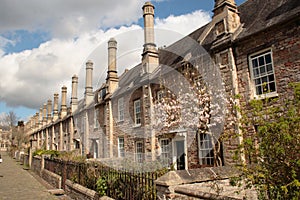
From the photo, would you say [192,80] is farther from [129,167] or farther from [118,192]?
[118,192]

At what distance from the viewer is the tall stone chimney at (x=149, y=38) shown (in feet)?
52.3

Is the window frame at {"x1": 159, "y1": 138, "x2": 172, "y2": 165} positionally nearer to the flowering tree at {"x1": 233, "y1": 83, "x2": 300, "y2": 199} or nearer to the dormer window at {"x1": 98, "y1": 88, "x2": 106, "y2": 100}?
the dormer window at {"x1": 98, "y1": 88, "x2": 106, "y2": 100}

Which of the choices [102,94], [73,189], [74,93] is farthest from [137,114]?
[74,93]

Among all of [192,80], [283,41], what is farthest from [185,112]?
[283,41]

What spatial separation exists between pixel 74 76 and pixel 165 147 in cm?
1947

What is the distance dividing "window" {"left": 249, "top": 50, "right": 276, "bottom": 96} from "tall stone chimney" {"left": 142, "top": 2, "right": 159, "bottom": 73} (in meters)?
7.56

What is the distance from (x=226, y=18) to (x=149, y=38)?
21.5 ft

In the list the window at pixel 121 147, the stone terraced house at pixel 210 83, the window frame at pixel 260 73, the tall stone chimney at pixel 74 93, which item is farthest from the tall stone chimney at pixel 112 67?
the window frame at pixel 260 73

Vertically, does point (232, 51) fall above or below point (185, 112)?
above

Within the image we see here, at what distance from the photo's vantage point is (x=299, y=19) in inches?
310

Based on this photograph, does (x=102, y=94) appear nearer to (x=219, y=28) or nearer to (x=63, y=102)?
(x=219, y=28)

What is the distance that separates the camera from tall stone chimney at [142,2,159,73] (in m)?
16.0

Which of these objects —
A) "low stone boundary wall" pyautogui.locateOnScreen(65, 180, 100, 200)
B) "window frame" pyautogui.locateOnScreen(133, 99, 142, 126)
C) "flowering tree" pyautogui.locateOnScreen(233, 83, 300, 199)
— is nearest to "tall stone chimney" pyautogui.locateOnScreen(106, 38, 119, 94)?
"window frame" pyautogui.locateOnScreen(133, 99, 142, 126)

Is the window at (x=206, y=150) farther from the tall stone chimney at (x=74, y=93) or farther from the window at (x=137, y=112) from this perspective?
the tall stone chimney at (x=74, y=93)
